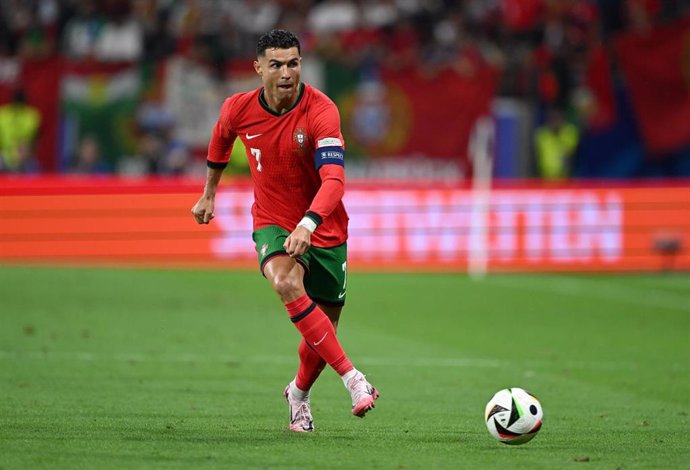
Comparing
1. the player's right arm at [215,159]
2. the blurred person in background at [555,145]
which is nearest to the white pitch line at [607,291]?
the blurred person in background at [555,145]

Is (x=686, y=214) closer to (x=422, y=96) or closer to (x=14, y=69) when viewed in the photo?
(x=422, y=96)

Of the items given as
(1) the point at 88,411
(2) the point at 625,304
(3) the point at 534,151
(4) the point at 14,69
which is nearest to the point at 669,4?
(3) the point at 534,151

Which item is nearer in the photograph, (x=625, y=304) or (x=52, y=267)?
(x=625, y=304)

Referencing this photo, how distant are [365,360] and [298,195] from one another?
4262 millimetres

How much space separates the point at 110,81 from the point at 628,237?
31.5 ft

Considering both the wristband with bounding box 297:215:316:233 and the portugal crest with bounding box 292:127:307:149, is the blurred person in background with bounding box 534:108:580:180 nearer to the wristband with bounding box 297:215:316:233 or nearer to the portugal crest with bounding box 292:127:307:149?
the portugal crest with bounding box 292:127:307:149

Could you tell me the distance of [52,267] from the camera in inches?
841

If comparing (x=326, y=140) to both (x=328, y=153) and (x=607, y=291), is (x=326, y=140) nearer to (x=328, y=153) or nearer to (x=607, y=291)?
(x=328, y=153)

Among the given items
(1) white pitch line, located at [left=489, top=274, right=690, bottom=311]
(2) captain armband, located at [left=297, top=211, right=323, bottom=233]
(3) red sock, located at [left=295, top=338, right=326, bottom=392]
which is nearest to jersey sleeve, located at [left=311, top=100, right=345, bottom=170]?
(2) captain armband, located at [left=297, top=211, right=323, bottom=233]

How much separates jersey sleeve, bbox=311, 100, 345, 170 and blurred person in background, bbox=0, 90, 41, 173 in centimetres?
1620

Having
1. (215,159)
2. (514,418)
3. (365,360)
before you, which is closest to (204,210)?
(215,159)

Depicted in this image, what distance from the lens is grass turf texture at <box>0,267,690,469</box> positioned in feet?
23.8

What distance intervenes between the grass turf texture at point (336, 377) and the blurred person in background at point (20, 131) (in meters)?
3.23

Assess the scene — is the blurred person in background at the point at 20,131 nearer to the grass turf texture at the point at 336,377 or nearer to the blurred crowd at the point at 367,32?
the blurred crowd at the point at 367,32
